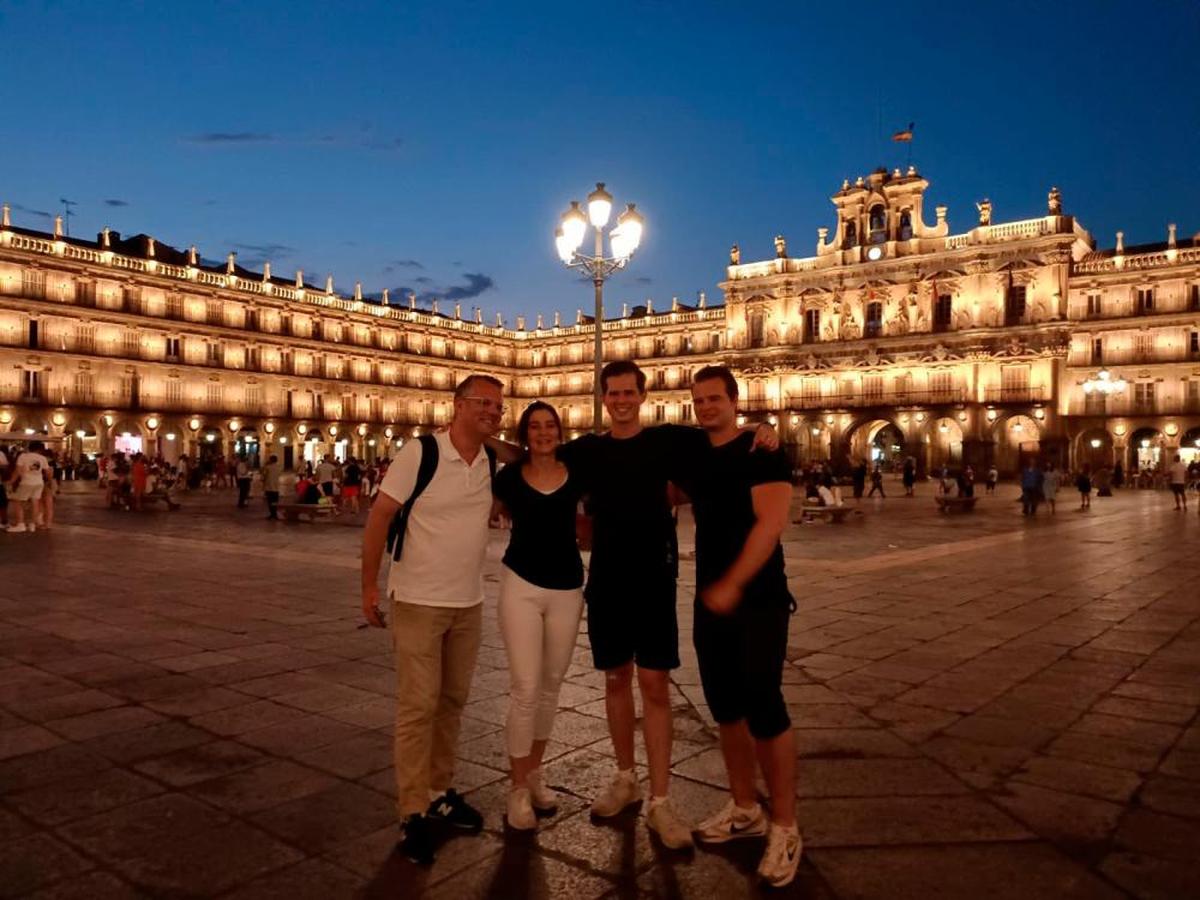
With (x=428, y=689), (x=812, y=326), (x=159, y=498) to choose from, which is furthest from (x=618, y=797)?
(x=812, y=326)

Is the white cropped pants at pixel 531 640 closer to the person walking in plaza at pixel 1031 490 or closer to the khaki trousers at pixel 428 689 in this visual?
the khaki trousers at pixel 428 689

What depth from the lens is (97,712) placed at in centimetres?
446

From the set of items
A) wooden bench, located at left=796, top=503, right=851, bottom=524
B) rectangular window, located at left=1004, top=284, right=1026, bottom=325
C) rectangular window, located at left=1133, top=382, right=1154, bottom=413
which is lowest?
wooden bench, located at left=796, top=503, right=851, bottom=524

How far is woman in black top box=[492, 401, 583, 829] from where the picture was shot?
10.5ft

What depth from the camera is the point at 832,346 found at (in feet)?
160

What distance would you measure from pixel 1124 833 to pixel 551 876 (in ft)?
6.58

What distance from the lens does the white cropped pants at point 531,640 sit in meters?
3.21

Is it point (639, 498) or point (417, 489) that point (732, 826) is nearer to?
point (639, 498)

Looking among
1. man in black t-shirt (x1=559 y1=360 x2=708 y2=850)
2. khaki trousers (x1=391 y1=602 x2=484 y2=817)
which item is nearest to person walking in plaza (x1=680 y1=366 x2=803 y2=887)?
man in black t-shirt (x1=559 y1=360 x2=708 y2=850)

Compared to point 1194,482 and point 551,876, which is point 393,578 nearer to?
point 551,876

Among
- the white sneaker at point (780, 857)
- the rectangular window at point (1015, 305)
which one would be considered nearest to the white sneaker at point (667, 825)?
the white sneaker at point (780, 857)

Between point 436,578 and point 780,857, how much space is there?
57.0 inches

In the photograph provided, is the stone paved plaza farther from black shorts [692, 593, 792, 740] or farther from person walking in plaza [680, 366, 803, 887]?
black shorts [692, 593, 792, 740]

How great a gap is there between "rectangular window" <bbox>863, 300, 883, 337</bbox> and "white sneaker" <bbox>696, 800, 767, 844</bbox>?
47487mm
